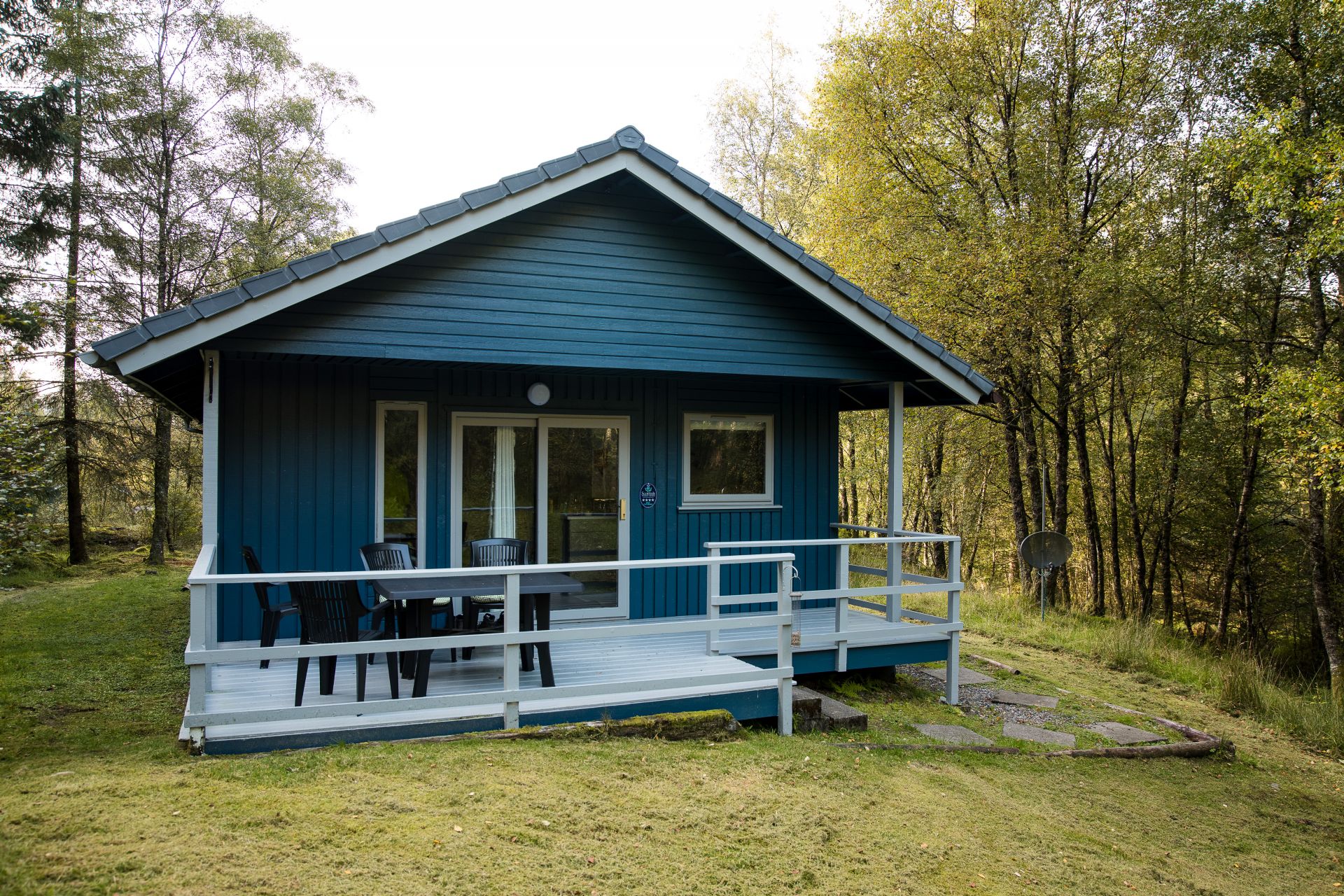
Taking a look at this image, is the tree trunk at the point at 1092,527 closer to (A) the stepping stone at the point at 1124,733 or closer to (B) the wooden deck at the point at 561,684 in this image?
(A) the stepping stone at the point at 1124,733

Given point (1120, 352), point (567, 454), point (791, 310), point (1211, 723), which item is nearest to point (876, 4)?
point (1120, 352)

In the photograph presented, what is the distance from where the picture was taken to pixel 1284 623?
15.5m

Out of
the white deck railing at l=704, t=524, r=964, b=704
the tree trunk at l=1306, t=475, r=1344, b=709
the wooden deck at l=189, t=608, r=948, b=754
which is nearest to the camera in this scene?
the wooden deck at l=189, t=608, r=948, b=754

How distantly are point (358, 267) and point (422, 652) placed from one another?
2.95 metres

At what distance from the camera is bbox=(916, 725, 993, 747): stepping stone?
259 inches

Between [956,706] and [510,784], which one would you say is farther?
[956,706]

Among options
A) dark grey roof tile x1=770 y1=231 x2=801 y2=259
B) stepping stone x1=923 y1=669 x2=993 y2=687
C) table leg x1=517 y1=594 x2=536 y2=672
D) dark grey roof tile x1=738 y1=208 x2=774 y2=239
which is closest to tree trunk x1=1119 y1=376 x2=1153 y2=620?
stepping stone x1=923 y1=669 x2=993 y2=687

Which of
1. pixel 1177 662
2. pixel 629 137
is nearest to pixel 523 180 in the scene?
pixel 629 137

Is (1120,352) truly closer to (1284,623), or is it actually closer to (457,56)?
(1284,623)

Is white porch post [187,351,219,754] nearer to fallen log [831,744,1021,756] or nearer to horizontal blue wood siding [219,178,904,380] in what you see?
horizontal blue wood siding [219,178,904,380]

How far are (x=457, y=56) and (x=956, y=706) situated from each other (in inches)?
955

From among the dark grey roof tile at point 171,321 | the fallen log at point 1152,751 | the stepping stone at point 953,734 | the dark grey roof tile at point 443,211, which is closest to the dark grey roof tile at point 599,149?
the dark grey roof tile at point 443,211

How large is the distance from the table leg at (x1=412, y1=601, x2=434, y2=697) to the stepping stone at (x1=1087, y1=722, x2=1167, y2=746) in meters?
5.70

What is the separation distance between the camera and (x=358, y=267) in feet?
20.7
